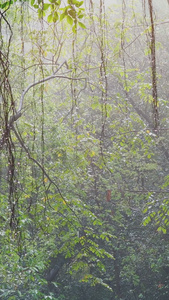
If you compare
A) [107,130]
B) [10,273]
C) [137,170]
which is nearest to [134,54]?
[107,130]

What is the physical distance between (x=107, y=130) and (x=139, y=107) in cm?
106

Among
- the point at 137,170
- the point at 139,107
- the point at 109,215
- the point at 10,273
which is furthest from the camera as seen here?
the point at 139,107

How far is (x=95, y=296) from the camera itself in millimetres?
6953

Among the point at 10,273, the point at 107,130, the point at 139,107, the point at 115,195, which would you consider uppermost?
the point at 139,107

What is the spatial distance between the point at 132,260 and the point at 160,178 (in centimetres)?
187

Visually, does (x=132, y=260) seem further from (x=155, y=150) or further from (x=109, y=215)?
→ (x=155, y=150)

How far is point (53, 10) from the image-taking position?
1.42 metres

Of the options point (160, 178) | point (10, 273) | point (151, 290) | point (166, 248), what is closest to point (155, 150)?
point (160, 178)

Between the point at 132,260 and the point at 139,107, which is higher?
the point at 139,107

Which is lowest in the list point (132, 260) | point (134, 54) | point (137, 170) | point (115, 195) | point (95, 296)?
point (95, 296)

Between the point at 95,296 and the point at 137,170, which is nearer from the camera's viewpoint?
the point at 95,296

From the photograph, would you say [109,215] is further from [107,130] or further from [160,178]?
[107,130]

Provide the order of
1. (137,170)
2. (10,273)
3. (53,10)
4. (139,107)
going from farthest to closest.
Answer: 1. (139,107)
2. (137,170)
3. (10,273)
4. (53,10)

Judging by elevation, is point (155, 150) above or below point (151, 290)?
above
